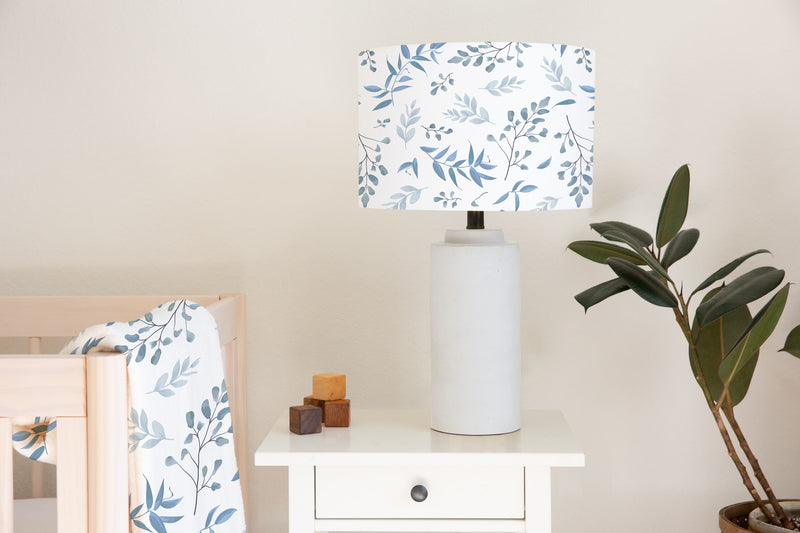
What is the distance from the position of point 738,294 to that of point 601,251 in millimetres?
260

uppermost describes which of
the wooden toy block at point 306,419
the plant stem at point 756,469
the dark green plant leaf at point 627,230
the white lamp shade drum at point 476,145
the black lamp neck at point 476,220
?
the white lamp shade drum at point 476,145

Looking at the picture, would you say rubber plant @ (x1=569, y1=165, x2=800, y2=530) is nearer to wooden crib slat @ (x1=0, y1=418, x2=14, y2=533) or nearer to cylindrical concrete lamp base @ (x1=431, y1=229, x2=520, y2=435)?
cylindrical concrete lamp base @ (x1=431, y1=229, x2=520, y2=435)

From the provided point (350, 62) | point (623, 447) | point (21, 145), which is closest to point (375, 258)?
point (350, 62)

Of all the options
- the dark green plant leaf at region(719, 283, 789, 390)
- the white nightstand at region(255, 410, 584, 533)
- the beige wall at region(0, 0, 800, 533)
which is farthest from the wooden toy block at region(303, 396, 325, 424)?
the dark green plant leaf at region(719, 283, 789, 390)

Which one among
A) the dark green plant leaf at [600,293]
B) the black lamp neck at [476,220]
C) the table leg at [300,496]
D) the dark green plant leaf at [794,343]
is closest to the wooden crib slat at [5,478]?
the table leg at [300,496]

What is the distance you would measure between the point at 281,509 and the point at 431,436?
2.03 feet

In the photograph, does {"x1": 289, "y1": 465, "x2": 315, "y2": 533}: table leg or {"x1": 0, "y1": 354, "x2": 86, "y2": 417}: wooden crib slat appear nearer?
{"x1": 0, "y1": 354, "x2": 86, "y2": 417}: wooden crib slat

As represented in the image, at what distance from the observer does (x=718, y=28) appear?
183cm

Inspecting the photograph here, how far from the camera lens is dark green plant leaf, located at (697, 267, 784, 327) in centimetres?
146

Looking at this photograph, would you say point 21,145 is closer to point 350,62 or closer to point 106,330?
point 350,62

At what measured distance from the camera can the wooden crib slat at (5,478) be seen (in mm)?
1085

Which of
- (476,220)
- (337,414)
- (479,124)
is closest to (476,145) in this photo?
(479,124)

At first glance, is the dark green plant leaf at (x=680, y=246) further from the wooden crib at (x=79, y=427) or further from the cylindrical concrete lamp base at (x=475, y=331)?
the wooden crib at (x=79, y=427)

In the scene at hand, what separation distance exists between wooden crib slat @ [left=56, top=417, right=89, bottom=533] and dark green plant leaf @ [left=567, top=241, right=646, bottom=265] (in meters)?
0.93
